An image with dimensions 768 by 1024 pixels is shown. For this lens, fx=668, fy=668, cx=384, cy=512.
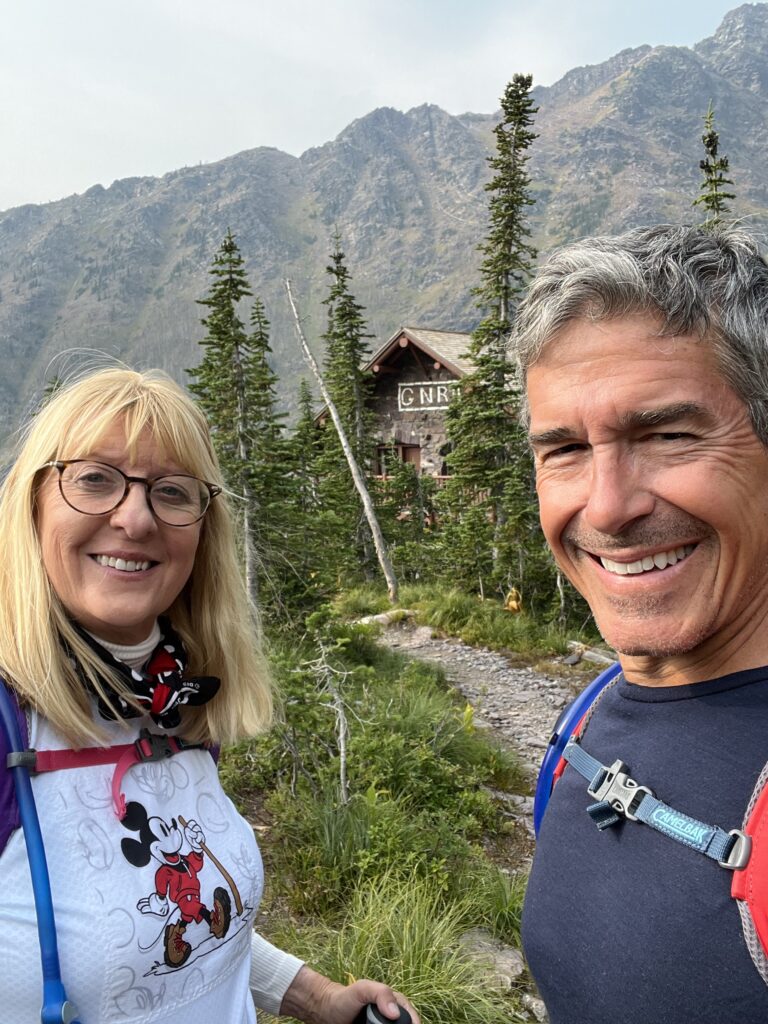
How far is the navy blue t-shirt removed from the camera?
1156mm

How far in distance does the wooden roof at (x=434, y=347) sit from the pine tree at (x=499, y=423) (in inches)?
182

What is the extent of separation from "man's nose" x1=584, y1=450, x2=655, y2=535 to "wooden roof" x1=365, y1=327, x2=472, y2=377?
1853 centimetres

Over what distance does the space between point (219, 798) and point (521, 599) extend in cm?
1290

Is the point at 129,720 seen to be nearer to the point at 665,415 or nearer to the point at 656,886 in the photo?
the point at 656,886

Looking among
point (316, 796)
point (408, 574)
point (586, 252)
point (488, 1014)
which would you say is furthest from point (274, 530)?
point (408, 574)

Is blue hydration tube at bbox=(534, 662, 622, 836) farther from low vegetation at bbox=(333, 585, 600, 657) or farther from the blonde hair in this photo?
low vegetation at bbox=(333, 585, 600, 657)

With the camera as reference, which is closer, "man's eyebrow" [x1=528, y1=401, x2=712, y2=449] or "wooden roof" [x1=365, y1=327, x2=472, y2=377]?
"man's eyebrow" [x1=528, y1=401, x2=712, y2=449]

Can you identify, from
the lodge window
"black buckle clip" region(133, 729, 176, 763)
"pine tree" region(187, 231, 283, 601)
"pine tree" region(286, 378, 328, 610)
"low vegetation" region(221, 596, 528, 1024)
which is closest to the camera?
"black buckle clip" region(133, 729, 176, 763)

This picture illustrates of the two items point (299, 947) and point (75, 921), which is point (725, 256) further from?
point (299, 947)

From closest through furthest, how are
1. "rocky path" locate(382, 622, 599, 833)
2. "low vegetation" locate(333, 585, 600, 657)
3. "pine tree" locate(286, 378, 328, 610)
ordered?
"pine tree" locate(286, 378, 328, 610), "rocky path" locate(382, 622, 599, 833), "low vegetation" locate(333, 585, 600, 657)

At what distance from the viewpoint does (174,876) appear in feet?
5.28

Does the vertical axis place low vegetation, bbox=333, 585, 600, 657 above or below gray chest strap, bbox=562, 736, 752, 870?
below

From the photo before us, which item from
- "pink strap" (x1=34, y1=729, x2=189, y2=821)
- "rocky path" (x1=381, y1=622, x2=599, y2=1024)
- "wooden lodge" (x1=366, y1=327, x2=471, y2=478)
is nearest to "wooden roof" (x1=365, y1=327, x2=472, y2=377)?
"wooden lodge" (x1=366, y1=327, x2=471, y2=478)

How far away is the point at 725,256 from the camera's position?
1.41 metres
